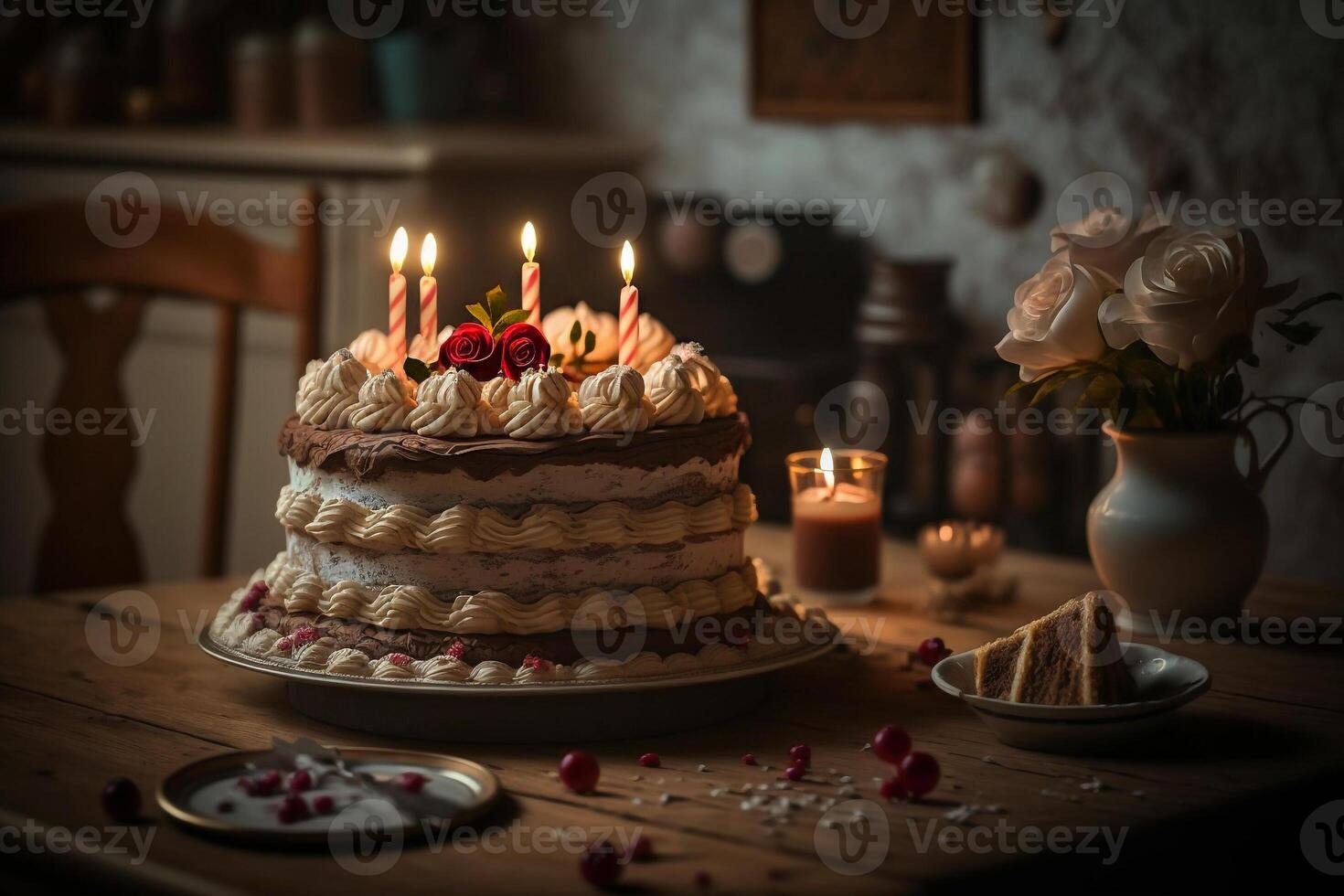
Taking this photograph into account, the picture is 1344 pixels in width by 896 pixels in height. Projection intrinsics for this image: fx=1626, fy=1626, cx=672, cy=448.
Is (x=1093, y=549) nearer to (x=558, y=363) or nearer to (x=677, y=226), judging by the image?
(x=558, y=363)

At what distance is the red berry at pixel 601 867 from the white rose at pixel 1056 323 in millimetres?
827

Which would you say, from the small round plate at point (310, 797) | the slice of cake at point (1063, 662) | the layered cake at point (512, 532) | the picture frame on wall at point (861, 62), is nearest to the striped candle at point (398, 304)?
the layered cake at point (512, 532)

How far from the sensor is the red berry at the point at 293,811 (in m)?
1.27

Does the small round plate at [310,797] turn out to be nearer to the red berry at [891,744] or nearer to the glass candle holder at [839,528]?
the red berry at [891,744]

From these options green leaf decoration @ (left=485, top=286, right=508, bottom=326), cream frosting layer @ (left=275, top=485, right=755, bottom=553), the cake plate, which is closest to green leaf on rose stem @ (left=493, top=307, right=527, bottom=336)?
green leaf decoration @ (left=485, top=286, right=508, bottom=326)

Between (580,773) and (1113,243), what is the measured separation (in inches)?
35.2

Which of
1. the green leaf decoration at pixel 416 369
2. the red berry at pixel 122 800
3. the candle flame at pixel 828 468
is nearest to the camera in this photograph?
the red berry at pixel 122 800

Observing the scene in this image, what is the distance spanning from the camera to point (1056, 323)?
70.1 inches

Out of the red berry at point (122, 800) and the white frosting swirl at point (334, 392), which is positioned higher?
the white frosting swirl at point (334, 392)

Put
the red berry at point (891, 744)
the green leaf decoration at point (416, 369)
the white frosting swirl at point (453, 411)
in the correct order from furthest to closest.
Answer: the green leaf decoration at point (416, 369) < the white frosting swirl at point (453, 411) < the red berry at point (891, 744)

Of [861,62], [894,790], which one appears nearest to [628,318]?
[894,790]

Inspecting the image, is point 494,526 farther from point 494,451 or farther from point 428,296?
point 428,296

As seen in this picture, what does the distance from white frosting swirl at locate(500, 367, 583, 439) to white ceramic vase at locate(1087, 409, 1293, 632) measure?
68 cm

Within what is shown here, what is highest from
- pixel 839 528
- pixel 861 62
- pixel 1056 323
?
pixel 861 62
